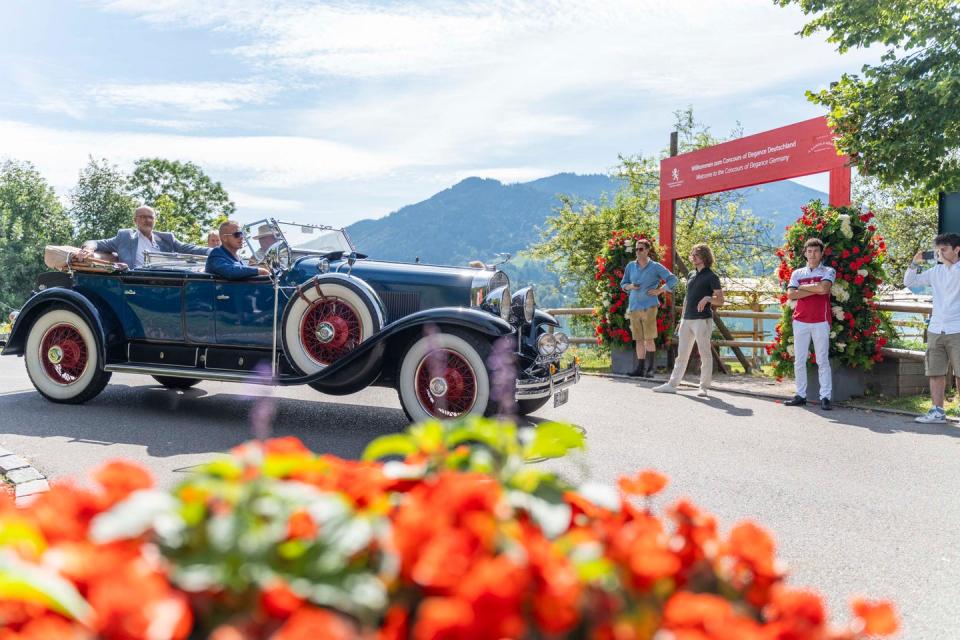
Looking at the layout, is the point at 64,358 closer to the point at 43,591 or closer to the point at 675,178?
the point at 43,591

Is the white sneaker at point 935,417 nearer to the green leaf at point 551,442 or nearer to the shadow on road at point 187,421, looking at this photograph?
the shadow on road at point 187,421

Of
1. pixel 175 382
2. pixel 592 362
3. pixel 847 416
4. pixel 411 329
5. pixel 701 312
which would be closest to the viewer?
pixel 411 329

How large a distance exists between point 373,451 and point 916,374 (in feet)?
31.0

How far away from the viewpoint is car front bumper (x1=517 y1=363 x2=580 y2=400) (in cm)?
584

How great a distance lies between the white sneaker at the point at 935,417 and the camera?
733 cm

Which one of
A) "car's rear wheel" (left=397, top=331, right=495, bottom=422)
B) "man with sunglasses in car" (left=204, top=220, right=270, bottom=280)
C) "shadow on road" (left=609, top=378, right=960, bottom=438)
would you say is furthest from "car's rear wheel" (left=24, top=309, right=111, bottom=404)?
"shadow on road" (left=609, top=378, right=960, bottom=438)

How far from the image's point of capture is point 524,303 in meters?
6.43

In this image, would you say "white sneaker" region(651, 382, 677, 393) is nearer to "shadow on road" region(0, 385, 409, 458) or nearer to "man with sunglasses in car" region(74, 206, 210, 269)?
"shadow on road" region(0, 385, 409, 458)

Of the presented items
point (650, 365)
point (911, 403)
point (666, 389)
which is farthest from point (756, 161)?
point (911, 403)

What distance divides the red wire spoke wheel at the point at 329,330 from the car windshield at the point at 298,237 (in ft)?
3.86

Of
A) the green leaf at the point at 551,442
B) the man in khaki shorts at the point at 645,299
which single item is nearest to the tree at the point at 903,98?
the man in khaki shorts at the point at 645,299

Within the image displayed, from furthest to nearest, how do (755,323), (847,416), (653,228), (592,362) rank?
(653,228) < (755,323) < (592,362) < (847,416)

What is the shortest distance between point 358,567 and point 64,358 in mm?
7608

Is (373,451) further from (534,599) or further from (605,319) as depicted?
(605,319)
